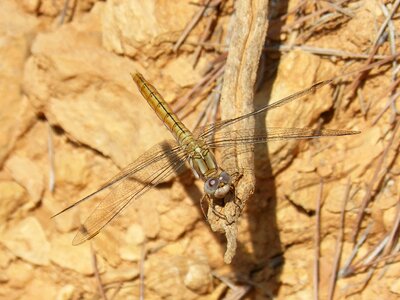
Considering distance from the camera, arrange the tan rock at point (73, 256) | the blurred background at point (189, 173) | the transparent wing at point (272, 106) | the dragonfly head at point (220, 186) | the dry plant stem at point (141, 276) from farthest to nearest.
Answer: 1. the tan rock at point (73, 256)
2. the dry plant stem at point (141, 276)
3. the blurred background at point (189, 173)
4. the transparent wing at point (272, 106)
5. the dragonfly head at point (220, 186)

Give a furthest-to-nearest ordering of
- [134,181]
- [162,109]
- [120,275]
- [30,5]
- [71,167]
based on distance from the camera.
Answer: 1. [30,5]
2. [71,167]
3. [120,275]
4. [162,109]
5. [134,181]

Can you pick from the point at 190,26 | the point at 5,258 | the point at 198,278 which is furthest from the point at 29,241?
the point at 190,26

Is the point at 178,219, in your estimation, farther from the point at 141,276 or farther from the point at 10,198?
the point at 10,198

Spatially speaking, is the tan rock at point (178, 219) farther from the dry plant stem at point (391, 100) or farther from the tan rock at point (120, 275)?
the dry plant stem at point (391, 100)

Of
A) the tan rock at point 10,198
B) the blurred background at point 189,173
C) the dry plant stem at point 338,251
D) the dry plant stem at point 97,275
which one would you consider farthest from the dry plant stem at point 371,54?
the tan rock at point 10,198

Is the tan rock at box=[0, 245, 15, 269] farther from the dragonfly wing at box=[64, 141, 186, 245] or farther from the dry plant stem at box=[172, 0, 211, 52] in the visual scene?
the dry plant stem at box=[172, 0, 211, 52]

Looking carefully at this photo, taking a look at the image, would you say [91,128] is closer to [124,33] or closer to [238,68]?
[124,33]

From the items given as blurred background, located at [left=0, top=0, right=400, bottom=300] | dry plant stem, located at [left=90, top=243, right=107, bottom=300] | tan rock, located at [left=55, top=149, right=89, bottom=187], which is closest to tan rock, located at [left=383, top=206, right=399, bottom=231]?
blurred background, located at [left=0, top=0, right=400, bottom=300]

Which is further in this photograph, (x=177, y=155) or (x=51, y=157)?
(x=51, y=157)
